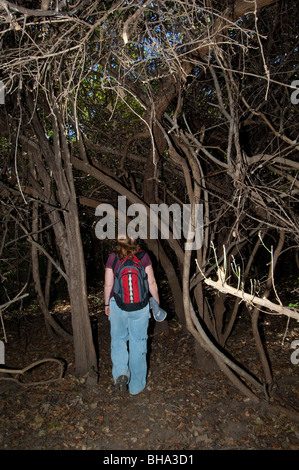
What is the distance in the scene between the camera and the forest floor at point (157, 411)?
304 cm

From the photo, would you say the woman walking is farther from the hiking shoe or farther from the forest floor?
the forest floor

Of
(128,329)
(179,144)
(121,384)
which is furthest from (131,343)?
(179,144)

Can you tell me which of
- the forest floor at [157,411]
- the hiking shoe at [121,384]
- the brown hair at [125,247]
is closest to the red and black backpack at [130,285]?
the brown hair at [125,247]

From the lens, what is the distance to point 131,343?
371 centimetres

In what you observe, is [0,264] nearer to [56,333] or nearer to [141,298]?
[56,333]

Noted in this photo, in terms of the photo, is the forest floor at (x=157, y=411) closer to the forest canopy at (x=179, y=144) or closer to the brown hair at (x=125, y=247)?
the forest canopy at (x=179, y=144)

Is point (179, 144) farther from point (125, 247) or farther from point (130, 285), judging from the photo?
point (130, 285)

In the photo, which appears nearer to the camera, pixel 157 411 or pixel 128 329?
pixel 157 411

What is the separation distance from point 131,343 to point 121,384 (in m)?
0.46

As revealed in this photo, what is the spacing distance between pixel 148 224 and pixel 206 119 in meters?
2.05

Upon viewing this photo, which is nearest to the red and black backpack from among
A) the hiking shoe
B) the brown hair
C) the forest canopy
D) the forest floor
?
the brown hair

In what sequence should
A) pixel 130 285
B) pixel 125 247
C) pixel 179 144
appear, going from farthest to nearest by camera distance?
pixel 125 247, pixel 130 285, pixel 179 144

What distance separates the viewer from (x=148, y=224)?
4.82 metres
